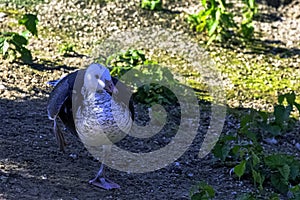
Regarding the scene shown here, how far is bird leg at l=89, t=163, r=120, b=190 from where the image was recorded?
221 inches

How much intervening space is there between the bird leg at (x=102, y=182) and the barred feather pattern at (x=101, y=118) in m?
0.33

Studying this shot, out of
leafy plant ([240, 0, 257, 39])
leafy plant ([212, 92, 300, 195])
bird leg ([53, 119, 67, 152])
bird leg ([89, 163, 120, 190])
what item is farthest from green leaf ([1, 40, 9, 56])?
leafy plant ([240, 0, 257, 39])

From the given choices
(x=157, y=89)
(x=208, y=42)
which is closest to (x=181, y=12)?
(x=208, y=42)

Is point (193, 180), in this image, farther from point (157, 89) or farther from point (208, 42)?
point (208, 42)

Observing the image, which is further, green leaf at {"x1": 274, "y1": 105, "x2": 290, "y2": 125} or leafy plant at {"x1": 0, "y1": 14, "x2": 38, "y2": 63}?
leafy plant at {"x1": 0, "y1": 14, "x2": 38, "y2": 63}

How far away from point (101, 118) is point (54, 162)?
81cm

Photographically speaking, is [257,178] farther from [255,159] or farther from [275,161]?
[275,161]

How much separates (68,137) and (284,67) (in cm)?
334

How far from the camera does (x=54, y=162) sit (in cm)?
593

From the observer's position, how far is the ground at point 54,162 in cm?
543

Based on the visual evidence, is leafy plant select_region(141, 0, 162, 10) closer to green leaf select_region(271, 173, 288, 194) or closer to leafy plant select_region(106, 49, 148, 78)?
leafy plant select_region(106, 49, 148, 78)

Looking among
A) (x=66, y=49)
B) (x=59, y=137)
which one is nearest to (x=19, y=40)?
(x=66, y=49)

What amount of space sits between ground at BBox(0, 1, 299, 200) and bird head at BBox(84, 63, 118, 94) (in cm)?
77

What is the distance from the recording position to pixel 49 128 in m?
6.71
